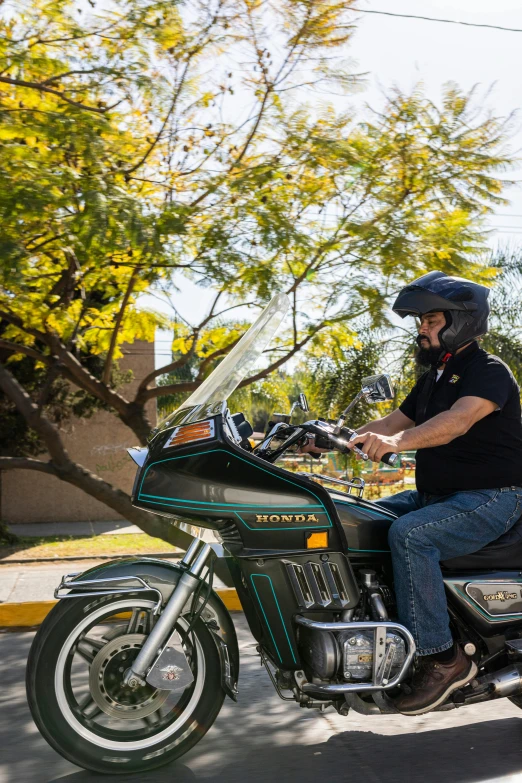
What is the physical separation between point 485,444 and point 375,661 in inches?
38.5

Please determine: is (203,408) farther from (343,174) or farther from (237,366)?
(343,174)

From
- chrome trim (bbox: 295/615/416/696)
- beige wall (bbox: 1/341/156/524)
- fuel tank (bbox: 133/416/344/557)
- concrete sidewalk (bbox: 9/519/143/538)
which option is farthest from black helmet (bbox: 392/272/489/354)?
beige wall (bbox: 1/341/156/524)

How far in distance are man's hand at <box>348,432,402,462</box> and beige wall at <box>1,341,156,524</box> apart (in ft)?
48.1

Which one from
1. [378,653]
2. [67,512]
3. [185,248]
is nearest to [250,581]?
[378,653]

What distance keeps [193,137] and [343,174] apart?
156 cm

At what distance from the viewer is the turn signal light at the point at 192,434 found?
3135 millimetres

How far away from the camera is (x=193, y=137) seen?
334 inches

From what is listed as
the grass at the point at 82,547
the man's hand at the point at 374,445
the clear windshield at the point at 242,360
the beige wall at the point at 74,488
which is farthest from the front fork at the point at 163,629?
the beige wall at the point at 74,488

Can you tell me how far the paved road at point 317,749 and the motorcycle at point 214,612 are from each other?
0.21m

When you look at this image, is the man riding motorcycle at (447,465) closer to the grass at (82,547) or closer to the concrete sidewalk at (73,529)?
the grass at (82,547)

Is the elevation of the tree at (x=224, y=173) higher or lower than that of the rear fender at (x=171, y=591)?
higher

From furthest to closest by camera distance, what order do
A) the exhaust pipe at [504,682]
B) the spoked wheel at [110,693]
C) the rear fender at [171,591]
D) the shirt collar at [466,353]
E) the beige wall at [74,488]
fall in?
the beige wall at [74,488] < the shirt collar at [466,353] < the exhaust pipe at [504,682] < the rear fender at [171,591] < the spoked wheel at [110,693]

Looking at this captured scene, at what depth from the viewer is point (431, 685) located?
327cm

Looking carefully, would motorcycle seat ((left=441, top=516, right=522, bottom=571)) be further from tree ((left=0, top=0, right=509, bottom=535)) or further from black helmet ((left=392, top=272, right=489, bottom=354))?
tree ((left=0, top=0, right=509, bottom=535))
